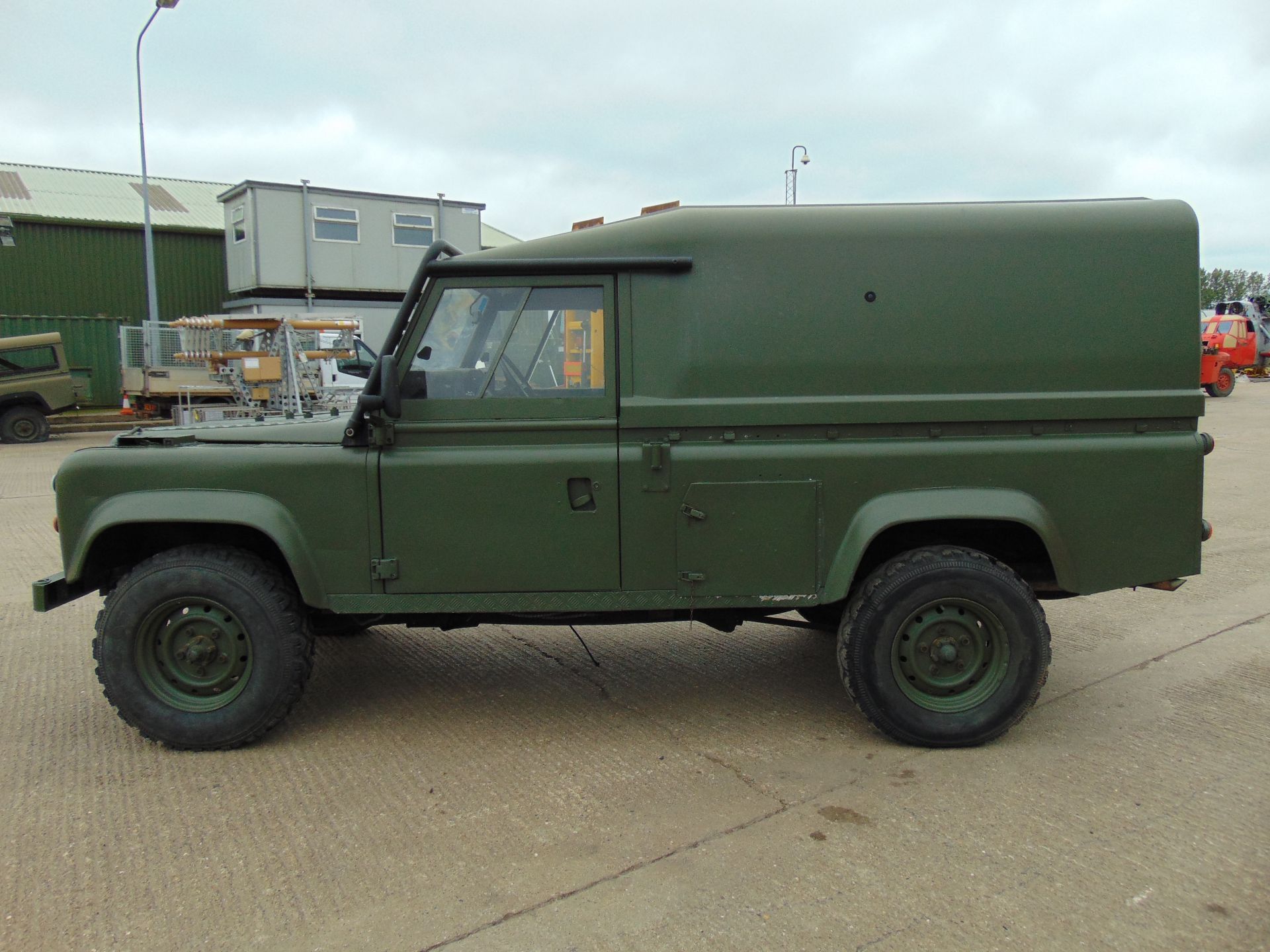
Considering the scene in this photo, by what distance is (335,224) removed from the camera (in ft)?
83.2

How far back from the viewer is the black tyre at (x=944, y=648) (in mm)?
4051

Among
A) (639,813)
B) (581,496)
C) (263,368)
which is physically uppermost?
(263,368)

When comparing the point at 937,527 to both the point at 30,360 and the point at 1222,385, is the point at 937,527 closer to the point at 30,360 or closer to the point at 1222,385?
the point at 30,360

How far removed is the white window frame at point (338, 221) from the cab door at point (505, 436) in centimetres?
2290

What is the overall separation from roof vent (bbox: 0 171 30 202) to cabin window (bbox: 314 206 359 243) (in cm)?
944

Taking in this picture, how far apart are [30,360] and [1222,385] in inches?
1092

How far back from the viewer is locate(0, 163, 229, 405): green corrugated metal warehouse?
2548 centimetres

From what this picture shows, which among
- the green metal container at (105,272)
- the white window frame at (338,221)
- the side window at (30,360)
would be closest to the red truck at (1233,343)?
the white window frame at (338,221)

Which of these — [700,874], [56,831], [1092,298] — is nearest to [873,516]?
[1092,298]

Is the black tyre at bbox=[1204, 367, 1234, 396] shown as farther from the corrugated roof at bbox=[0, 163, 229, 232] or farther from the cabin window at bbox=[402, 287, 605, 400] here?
the corrugated roof at bbox=[0, 163, 229, 232]

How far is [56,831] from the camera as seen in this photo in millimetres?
3455

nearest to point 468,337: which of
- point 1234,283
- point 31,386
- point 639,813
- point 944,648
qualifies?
point 639,813

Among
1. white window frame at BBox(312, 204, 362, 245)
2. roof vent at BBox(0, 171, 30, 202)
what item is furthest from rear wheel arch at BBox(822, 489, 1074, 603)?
roof vent at BBox(0, 171, 30, 202)

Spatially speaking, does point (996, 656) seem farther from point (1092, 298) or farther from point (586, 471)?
point (586, 471)
